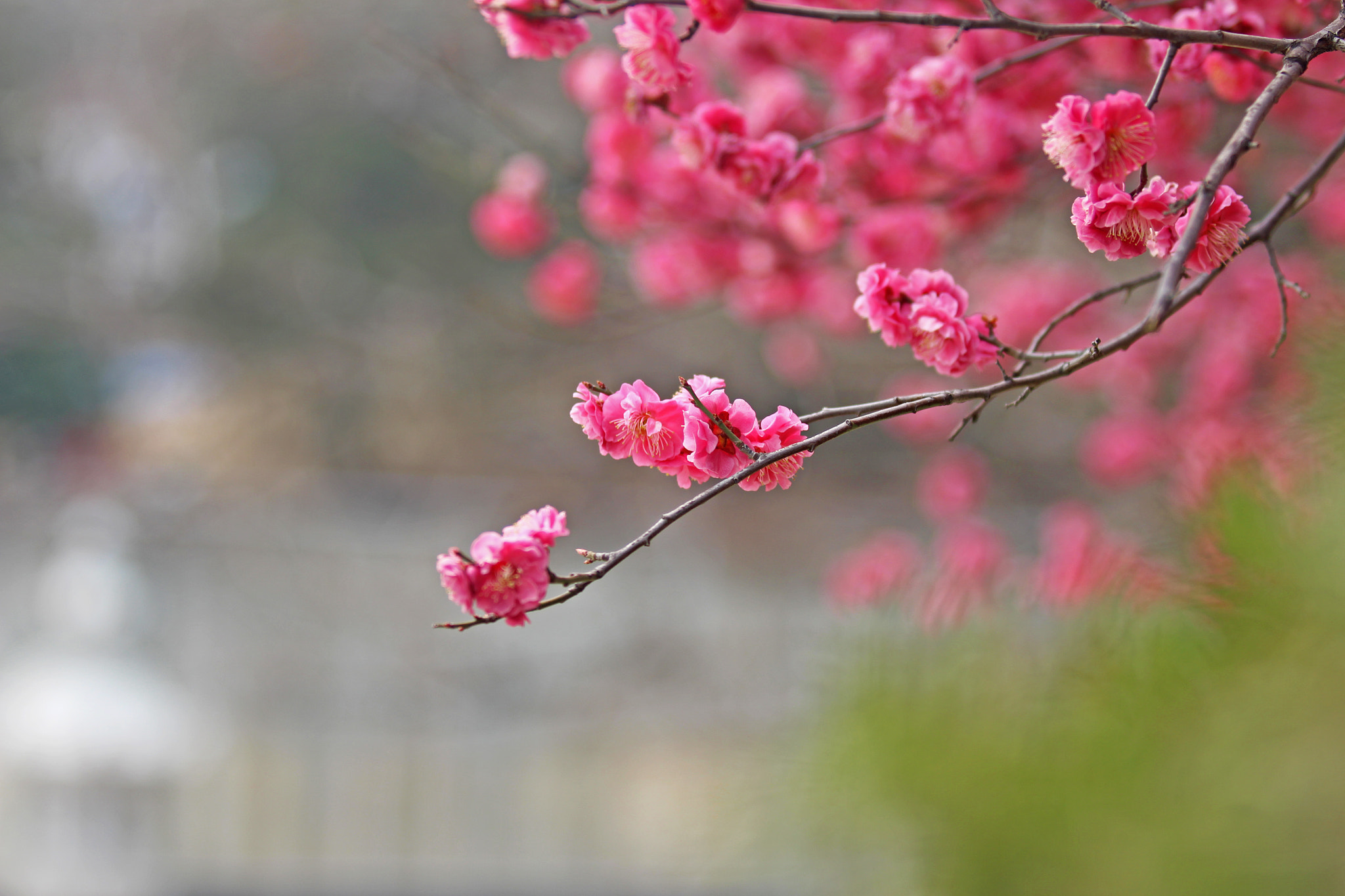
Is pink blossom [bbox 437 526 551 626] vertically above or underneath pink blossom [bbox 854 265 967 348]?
underneath

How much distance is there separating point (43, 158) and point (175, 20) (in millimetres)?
799

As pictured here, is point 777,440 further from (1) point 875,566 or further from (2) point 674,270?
(1) point 875,566

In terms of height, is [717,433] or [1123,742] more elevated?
[717,433]

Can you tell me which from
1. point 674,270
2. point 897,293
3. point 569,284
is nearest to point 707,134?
point 897,293

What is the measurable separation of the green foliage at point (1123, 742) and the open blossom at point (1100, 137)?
24 centimetres

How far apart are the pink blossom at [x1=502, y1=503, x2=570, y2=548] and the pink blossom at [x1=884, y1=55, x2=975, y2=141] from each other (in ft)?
1.74

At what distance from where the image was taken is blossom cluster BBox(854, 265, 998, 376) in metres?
0.68

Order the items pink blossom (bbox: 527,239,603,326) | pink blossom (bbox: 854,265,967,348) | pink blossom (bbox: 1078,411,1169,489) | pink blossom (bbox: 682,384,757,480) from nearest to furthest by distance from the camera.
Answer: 1. pink blossom (bbox: 682,384,757,480)
2. pink blossom (bbox: 854,265,967,348)
3. pink blossom (bbox: 527,239,603,326)
4. pink blossom (bbox: 1078,411,1169,489)

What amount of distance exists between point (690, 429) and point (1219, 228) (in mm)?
338

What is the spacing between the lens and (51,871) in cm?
237

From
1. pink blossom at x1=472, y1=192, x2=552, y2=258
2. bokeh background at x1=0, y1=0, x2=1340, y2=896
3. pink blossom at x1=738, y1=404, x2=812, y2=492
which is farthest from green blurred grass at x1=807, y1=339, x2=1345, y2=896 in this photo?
bokeh background at x1=0, y1=0, x2=1340, y2=896

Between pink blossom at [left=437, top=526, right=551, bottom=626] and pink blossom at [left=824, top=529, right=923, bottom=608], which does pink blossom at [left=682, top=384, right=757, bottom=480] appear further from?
pink blossom at [left=824, top=529, right=923, bottom=608]

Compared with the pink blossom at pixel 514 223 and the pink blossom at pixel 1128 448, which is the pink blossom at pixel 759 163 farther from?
the pink blossom at pixel 1128 448

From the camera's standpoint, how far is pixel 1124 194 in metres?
0.59
